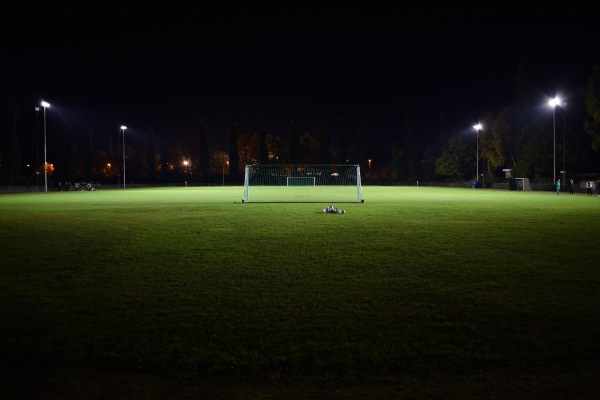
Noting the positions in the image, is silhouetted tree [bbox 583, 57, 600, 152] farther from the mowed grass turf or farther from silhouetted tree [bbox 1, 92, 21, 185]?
silhouetted tree [bbox 1, 92, 21, 185]

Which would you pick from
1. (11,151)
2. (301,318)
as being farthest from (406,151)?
(301,318)

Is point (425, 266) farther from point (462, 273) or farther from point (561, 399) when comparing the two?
point (561, 399)

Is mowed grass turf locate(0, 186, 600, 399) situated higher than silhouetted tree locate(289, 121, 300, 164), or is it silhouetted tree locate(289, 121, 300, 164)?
silhouetted tree locate(289, 121, 300, 164)

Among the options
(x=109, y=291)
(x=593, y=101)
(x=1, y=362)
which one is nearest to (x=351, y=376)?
(x=1, y=362)

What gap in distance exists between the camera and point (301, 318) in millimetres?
7355

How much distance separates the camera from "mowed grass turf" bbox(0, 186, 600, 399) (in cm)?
521

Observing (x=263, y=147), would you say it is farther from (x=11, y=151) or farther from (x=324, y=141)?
(x=11, y=151)

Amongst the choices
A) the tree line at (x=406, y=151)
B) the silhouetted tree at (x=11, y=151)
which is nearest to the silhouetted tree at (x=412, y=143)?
the tree line at (x=406, y=151)

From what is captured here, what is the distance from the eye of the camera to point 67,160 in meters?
84.2

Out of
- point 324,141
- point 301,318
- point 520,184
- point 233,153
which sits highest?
point 324,141

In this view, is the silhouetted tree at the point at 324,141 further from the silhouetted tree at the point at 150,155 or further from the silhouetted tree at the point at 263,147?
the silhouetted tree at the point at 150,155

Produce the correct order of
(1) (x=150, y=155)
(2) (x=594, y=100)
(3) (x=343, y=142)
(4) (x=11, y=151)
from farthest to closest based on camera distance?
(3) (x=343, y=142) → (1) (x=150, y=155) → (4) (x=11, y=151) → (2) (x=594, y=100)

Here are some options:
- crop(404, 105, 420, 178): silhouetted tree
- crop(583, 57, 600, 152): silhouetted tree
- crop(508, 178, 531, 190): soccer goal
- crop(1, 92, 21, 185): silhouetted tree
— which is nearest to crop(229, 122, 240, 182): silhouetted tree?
crop(404, 105, 420, 178): silhouetted tree

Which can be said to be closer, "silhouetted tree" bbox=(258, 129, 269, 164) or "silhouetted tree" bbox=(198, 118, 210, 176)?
"silhouetted tree" bbox=(198, 118, 210, 176)
